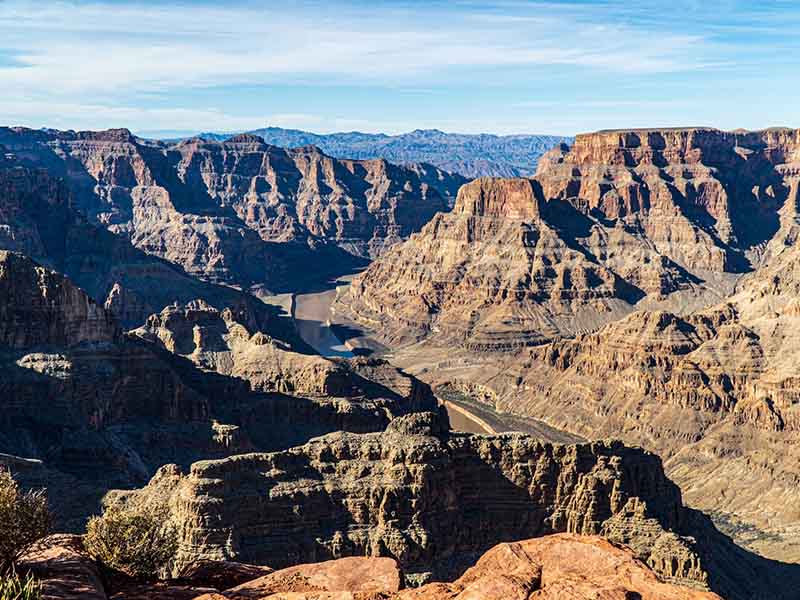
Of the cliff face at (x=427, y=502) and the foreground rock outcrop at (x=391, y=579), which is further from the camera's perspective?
the cliff face at (x=427, y=502)

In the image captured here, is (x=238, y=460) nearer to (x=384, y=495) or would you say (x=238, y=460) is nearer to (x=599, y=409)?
(x=384, y=495)

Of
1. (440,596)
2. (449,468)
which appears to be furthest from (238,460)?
(440,596)

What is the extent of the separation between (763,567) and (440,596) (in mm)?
73186

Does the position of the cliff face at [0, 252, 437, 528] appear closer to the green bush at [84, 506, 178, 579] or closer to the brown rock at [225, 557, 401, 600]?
the green bush at [84, 506, 178, 579]

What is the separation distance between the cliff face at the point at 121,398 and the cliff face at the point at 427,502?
18738mm

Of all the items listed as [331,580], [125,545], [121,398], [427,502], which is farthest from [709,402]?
[125,545]

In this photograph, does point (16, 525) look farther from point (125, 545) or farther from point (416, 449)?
point (416, 449)

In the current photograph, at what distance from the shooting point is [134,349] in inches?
4941

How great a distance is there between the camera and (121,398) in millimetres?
120500

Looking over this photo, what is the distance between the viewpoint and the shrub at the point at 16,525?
1518 inches

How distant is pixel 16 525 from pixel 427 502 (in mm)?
45858

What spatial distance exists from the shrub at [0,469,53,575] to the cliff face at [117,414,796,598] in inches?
1282

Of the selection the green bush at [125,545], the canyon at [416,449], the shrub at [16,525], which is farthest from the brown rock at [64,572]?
the canyon at [416,449]

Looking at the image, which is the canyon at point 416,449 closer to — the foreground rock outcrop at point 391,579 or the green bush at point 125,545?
the foreground rock outcrop at point 391,579
